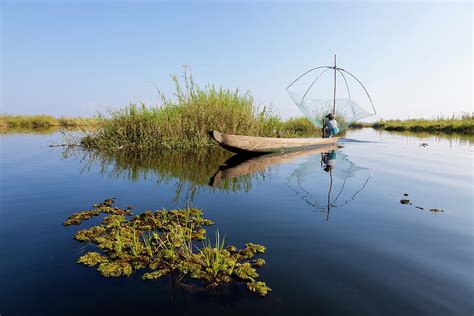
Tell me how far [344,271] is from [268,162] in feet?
24.3

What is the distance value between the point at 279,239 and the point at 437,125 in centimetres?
3542

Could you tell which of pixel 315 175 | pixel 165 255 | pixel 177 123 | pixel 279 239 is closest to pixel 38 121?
pixel 177 123

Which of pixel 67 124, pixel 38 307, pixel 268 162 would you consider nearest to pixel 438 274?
pixel 38 307

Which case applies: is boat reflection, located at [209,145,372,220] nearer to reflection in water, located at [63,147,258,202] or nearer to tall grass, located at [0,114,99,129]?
reflection in water, located at [63,147,258,202]

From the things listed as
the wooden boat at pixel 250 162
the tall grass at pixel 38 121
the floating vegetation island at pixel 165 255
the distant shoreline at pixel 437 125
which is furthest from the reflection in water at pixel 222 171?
the distant shoreline at pixel 437 125

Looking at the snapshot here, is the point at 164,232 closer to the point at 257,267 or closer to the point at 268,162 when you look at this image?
the point at 257,267

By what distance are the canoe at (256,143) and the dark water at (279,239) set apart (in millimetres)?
1120

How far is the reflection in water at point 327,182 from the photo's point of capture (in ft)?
19.1

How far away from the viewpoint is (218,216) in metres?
4.82

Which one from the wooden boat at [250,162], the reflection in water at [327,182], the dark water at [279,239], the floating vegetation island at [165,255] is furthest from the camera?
the wooden boat at [250,162]

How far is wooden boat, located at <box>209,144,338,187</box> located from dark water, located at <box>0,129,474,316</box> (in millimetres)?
267

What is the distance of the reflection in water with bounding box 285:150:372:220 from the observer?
5.84m

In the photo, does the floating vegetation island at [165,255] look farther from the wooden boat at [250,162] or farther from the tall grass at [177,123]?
the tall grass at [177,123]

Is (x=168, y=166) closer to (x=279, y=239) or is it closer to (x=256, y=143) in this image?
(x=256, y=143)
